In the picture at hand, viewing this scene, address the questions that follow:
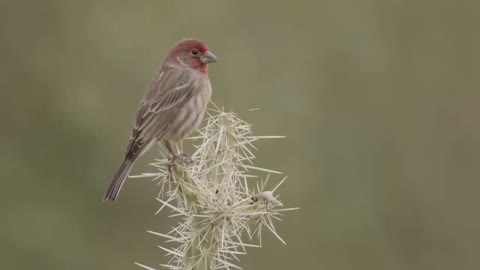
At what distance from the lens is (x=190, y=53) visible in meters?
6.41

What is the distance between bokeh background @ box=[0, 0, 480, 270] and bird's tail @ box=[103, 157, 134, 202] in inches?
143

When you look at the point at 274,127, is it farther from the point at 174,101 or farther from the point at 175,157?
the point at 175,157

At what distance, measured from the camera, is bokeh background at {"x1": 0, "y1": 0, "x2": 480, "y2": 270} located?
9.73 meters

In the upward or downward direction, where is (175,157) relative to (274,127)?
upward

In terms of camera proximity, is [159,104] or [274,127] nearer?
[159,104]

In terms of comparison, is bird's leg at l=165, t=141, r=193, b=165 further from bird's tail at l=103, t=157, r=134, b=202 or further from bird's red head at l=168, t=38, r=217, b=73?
bird's red head at l=168, t=38, r=217, b=73

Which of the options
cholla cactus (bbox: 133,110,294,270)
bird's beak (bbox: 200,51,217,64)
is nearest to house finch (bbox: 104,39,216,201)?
bird's beak (bbox: 200,51,217,64)

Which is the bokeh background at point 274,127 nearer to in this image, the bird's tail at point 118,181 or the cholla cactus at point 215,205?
the bird's tail at point 118,181

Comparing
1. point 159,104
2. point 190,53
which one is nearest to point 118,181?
point 159,104

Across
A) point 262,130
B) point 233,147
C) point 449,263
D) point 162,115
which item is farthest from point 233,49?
point 233,147

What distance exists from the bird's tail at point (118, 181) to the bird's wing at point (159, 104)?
71mm

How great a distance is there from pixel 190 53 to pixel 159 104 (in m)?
0.42

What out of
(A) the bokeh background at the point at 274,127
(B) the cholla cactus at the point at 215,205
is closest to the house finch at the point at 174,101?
(B) the cholla cactus at the point at 215,205

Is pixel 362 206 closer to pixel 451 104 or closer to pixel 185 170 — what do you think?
pixel 451 104
